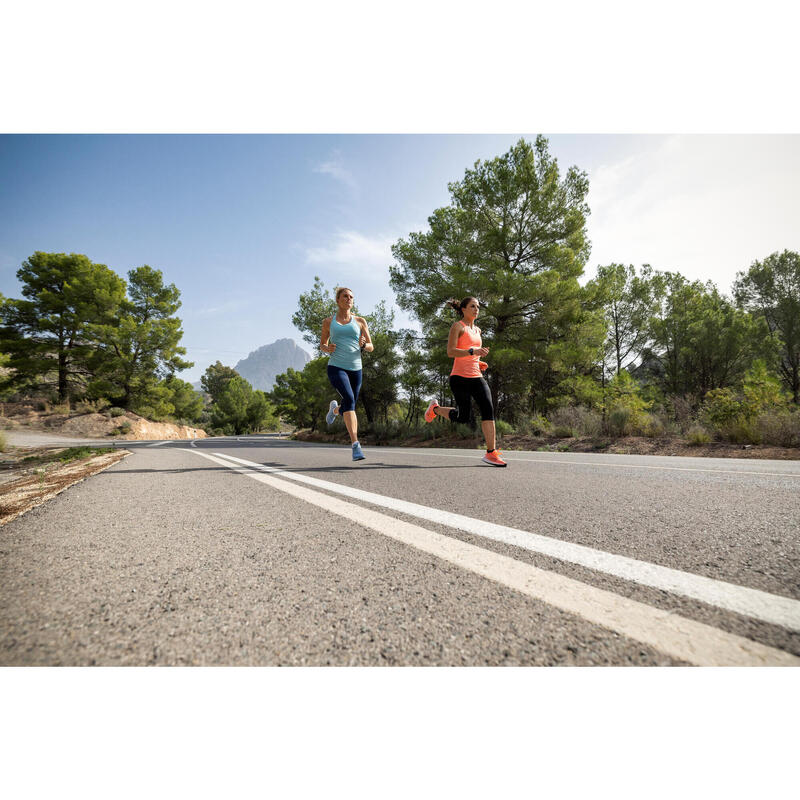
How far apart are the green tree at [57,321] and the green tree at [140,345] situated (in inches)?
39.8

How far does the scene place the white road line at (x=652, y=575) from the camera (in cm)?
97

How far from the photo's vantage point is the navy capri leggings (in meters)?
4.93

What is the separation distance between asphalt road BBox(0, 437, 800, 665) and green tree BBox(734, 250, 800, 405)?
93.8 ft

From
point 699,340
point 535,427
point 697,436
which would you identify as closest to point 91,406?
point 535,427

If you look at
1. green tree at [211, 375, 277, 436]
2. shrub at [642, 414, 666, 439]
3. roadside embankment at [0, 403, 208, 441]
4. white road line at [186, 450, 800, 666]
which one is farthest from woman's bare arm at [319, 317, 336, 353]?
green tree at [211, 375, 277, 436]

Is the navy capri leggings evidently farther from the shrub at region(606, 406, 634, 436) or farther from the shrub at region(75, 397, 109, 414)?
the shrub at region(75, 397, 109, 414)

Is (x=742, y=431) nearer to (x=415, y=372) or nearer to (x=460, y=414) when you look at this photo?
(x=460, y=414)

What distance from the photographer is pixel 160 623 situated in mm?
939

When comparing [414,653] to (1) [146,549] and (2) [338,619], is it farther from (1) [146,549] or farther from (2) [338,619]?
(1) [146,549]

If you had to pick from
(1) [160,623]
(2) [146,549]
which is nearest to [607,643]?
(1) [160,623]

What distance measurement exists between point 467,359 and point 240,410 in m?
49.9

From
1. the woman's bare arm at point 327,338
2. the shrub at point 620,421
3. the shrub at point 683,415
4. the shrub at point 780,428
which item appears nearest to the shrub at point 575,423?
the shrub at point 620,421

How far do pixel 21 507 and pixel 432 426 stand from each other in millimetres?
12123

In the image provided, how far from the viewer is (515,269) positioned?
14.5 meters
